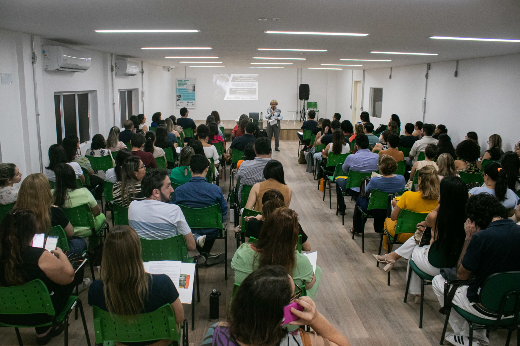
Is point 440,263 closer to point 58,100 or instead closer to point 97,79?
point 58,100

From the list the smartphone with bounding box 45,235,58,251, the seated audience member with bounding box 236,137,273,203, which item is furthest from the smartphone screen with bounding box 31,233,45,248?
the seated audience member with bounding box 236,137,273,203

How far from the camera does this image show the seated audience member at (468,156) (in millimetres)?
6328

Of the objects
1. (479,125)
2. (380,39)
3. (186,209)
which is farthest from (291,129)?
(186,209)

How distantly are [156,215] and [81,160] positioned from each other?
3469 mm

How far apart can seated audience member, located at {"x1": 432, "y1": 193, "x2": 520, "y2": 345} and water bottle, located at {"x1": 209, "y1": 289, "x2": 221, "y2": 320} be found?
2.00m

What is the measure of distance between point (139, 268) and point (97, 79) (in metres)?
9.23

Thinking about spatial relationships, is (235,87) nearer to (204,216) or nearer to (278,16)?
(278,16)

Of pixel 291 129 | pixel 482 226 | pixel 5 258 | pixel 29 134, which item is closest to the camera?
pixel 5 258

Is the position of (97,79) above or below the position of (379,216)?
above

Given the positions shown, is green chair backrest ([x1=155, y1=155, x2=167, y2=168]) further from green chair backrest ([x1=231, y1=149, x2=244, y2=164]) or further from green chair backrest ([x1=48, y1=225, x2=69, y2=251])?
green chair backrest ([x1=48, y1=225, x2=69, y2=251])

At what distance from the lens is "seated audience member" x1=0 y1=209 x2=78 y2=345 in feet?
8.93

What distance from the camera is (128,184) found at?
4.73m

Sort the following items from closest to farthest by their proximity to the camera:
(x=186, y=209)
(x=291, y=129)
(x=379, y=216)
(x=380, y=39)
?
(x=186, y=209)
(x=379, y=216)
(x=380, y=39)
(x=291, y=129)

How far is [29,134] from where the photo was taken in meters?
6.89
